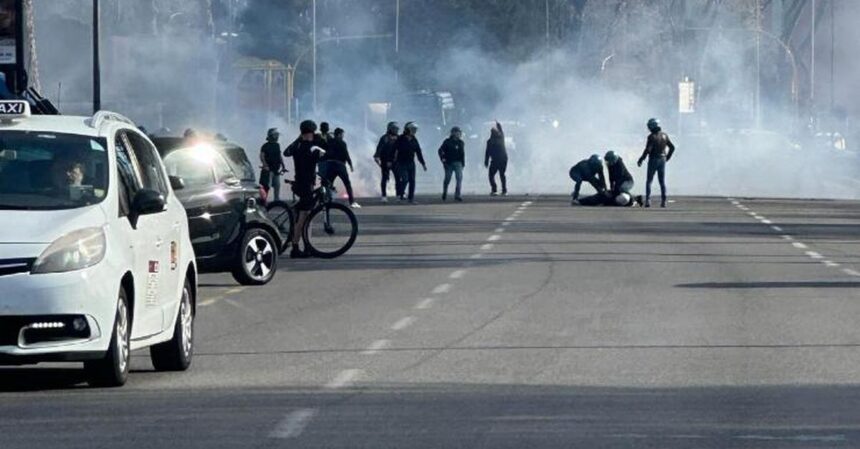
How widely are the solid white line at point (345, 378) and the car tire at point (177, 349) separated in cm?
101

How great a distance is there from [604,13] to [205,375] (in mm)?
105004

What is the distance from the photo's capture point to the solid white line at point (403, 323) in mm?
17628

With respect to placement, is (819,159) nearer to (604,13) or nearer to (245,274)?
(604,13)

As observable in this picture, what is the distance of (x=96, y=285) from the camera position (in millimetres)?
12672

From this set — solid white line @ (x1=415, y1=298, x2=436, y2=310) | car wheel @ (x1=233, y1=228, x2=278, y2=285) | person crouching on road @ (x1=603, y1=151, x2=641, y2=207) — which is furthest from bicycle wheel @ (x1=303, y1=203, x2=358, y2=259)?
person crouching on road @ (x1=603, y1=151, x2=641, y2=207)

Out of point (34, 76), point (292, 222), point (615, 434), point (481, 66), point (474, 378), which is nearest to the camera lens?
point (615, 434)

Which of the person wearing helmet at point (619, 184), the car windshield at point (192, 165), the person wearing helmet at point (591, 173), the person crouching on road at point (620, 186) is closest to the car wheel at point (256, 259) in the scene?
the car windshield at point (192, 165)

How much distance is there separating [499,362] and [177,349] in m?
2.08

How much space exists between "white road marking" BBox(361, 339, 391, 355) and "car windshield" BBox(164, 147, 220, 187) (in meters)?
6.53

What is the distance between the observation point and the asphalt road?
37.0 feet

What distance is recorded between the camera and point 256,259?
23.0 m

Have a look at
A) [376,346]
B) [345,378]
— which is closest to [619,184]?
[376,346]

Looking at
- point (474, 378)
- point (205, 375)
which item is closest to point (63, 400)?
point (205, 375)

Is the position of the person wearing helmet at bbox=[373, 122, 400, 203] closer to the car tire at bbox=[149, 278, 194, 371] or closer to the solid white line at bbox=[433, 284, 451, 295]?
the solid white line at bbox=[433, 284, 451, 295]
